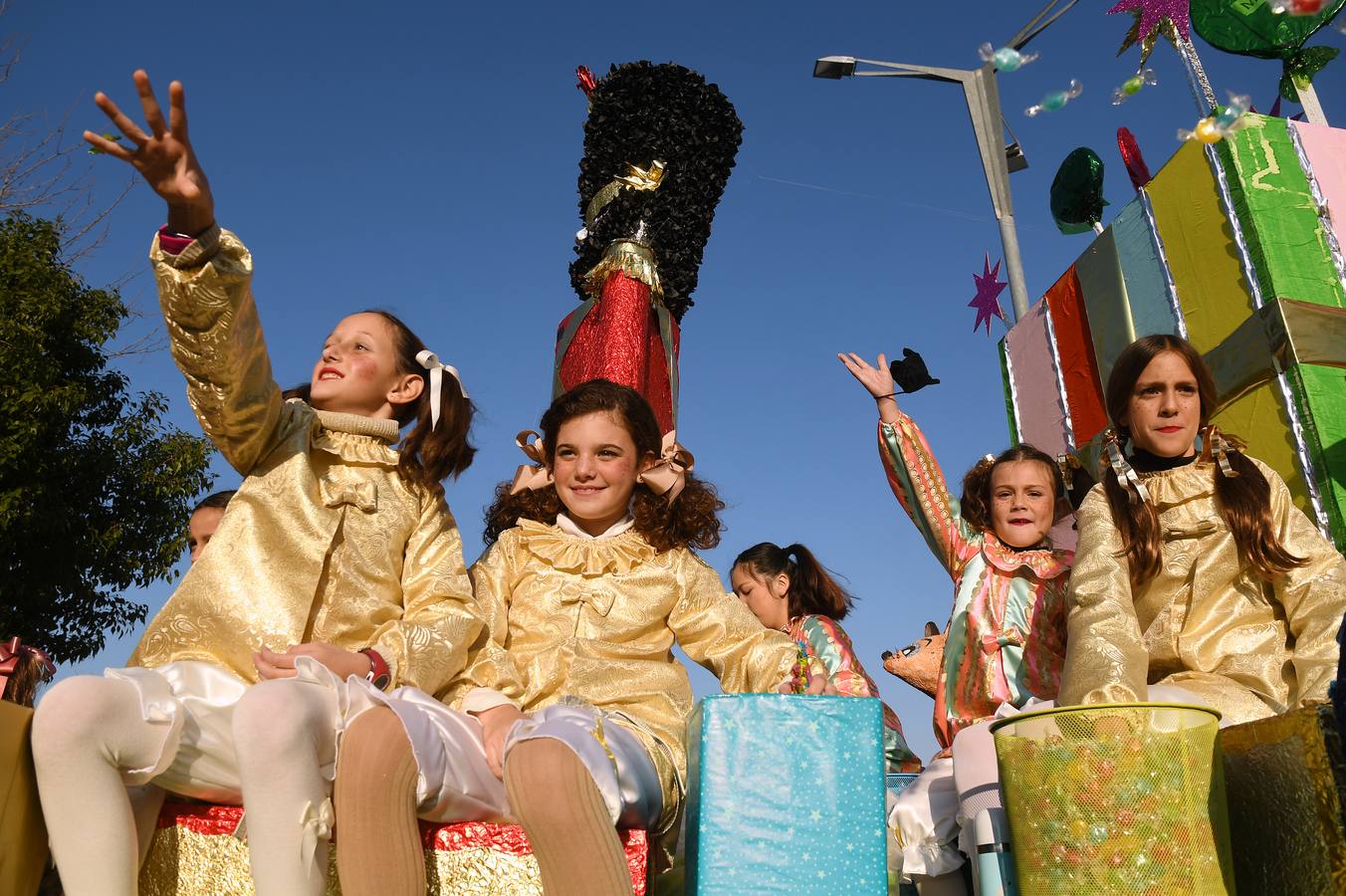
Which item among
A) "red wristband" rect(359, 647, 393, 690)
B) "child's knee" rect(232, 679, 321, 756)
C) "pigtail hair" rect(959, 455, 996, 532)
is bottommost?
"child's knee" rect(232, 679, 321, 756)

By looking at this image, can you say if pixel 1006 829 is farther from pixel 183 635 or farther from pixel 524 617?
pixel 183 635

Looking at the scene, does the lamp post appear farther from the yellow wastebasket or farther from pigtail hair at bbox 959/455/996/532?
the yellow wastebasket

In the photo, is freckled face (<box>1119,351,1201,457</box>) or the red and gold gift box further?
freckled face (<box>1119,351,1201,457</box>)

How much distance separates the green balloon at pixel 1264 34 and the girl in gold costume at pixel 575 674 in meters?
3.90

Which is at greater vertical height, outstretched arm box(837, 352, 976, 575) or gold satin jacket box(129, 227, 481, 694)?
outstretched arm box(837, 352, 976, 575)

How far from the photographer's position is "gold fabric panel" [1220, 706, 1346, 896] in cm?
188

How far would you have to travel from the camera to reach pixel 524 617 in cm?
275

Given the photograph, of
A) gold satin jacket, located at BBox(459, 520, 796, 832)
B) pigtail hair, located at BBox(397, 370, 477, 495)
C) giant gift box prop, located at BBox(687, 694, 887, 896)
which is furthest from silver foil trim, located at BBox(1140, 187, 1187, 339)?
giant gift box prop, located at BBox(687, 694, 887, 896)

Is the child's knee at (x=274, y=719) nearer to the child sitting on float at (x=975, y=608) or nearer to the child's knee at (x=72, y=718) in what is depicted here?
the child's knee at (x=72, y=718)

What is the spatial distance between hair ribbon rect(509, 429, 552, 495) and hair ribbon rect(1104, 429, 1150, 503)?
5.23ft

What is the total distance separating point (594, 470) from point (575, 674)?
23.5 inches

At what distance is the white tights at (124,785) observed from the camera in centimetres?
186

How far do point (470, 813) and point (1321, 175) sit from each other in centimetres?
463

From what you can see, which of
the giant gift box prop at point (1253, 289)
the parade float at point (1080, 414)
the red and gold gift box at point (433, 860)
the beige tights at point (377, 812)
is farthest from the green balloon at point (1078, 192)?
the beige tights at point (377, 812)
